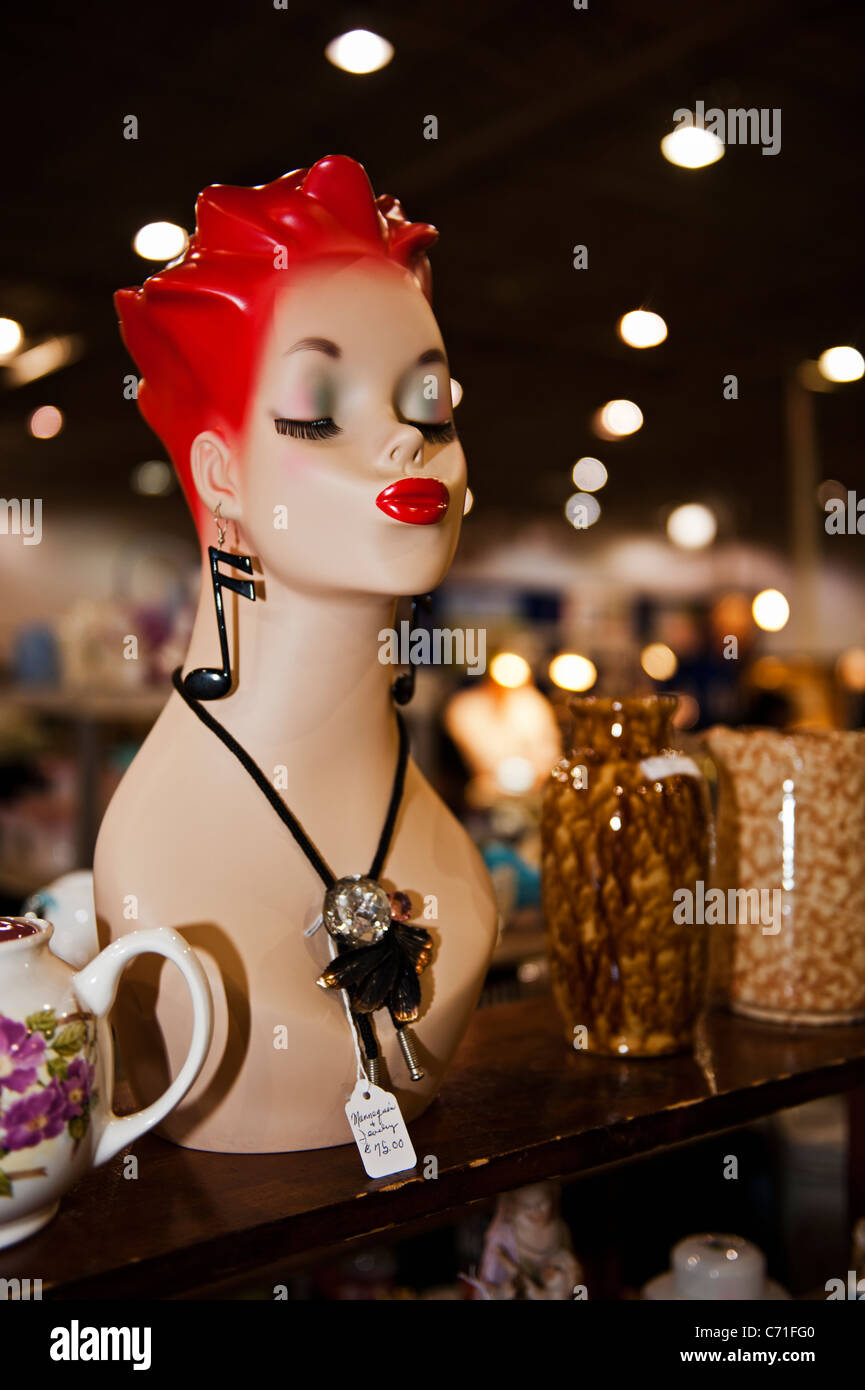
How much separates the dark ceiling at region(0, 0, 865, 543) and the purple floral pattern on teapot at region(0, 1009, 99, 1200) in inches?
111

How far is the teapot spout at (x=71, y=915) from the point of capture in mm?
1043

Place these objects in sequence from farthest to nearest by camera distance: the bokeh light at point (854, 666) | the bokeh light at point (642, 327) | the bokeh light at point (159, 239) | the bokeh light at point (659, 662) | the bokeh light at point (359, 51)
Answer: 1. the bokeh light at point (659, 662)
2. the bokeh light at point (854, 666)
3. the bokeh light at point (642, 327)
4. the bokeh light at point (159, 239)
5. the bokeh light at point (359, 51)

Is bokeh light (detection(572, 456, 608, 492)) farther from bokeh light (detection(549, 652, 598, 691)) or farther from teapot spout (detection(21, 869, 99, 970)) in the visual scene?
teapot spout (detection(21, 869, 99, 970))

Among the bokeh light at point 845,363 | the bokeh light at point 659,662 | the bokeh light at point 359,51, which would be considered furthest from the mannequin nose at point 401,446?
the bokeh light at point 659,662

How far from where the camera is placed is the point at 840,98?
3.58m

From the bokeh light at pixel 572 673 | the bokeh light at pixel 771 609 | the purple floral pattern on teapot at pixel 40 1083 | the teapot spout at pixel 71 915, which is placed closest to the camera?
the purple floral pattern on teapot at pixel 40 1083

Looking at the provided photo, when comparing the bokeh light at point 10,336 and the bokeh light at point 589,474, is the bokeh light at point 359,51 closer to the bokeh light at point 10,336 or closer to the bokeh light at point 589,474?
the bokeh light at point 10,336

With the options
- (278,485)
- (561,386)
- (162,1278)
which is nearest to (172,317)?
(278,485)

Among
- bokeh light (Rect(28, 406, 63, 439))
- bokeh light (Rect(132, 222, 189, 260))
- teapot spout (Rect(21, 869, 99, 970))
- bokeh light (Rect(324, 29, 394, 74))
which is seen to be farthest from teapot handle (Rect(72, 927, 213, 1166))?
bokeh light (Rect(28, 406, 63, 439))

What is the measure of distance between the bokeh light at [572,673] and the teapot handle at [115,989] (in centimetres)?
616

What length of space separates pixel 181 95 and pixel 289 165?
0.56 meters

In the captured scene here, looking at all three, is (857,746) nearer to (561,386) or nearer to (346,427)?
(346,427)

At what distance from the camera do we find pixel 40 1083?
0.72 m

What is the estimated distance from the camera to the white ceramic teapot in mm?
716
